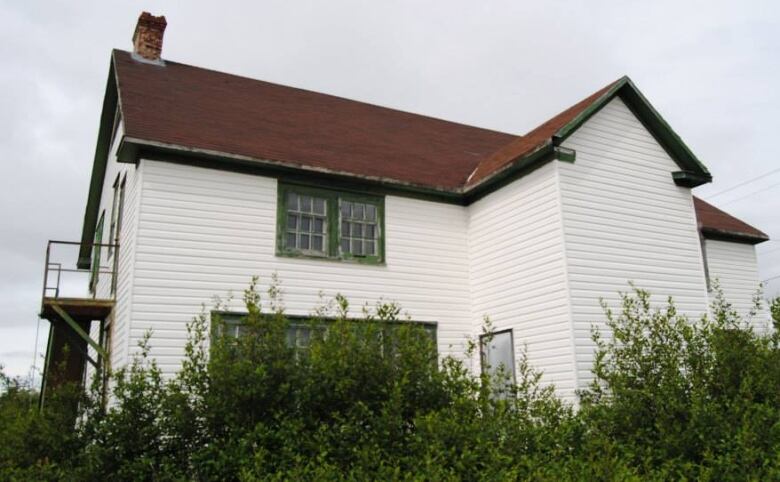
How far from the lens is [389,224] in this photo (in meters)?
14.0

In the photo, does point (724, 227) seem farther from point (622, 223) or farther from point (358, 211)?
point (358, 211)

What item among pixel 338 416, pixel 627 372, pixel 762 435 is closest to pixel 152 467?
pixel 338 416

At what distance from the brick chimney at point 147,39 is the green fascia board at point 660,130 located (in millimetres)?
10669

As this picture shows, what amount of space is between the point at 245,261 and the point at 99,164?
8.04m

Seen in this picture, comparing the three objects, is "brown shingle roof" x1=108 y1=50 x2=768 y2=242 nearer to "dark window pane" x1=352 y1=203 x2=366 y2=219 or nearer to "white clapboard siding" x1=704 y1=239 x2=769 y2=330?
"white clapboard siding" x1=704 y1=239 x2=769 y2=330

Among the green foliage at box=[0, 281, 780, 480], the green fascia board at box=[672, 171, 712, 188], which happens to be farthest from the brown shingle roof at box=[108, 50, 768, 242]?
the green foliage at box=[0, 281, 780, 480]

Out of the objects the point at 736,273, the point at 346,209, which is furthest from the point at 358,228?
the point at 736,273

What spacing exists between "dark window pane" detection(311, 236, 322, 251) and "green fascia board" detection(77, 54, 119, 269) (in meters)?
5.45

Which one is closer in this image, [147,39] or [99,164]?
[147,39]

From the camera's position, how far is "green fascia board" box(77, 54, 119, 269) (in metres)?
16.2

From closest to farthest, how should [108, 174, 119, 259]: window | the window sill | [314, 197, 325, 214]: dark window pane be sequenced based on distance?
1. the window sill
2. [314, 197, 325, 214]: dark window pane
3. [108, 174, 119, 259]: window

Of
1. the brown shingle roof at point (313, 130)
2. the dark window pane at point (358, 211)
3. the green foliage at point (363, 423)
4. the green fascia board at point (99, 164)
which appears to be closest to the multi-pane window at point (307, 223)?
the dark window pane at point (358, 211)

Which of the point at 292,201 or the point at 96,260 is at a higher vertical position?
the point at 292,201

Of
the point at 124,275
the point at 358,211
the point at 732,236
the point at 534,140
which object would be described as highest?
the point at 534,140
